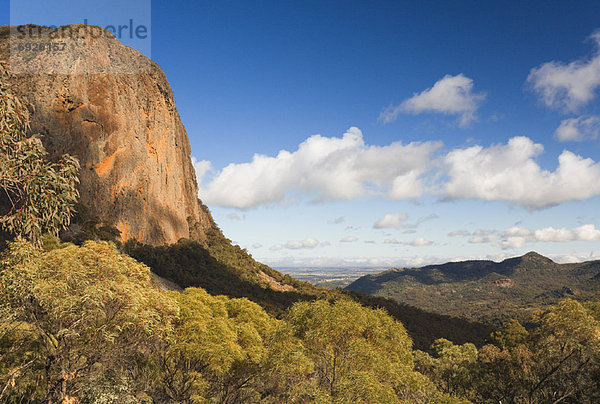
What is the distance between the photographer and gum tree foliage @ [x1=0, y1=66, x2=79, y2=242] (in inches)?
309

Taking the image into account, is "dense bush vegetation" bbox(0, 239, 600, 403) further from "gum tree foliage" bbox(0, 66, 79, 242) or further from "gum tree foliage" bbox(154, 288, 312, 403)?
"gum tree foliage" bbox(0, 66, 79, 242)

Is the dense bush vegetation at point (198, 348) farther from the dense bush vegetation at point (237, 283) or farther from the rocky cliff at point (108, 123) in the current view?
the rocky cliff at point (108, 123)

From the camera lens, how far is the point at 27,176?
8.20 m

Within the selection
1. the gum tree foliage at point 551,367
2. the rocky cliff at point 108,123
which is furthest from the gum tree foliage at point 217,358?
the rocky cliff at point 108,123

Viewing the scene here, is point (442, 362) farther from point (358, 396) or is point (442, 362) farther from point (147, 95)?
point (147, 95)

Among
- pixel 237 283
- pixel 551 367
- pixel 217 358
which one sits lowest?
pixel 551 367

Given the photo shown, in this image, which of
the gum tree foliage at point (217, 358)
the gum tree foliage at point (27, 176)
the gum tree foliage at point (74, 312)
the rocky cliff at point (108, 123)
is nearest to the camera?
the gum tree foliage at point (27, 176)

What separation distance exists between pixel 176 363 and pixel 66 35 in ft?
227

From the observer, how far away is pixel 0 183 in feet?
26.4

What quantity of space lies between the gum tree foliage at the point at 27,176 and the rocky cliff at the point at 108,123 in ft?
159

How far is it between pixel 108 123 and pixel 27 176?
199ft

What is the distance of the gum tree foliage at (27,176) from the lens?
7.84m

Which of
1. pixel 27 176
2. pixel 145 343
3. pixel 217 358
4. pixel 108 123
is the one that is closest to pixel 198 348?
pixel 217 358

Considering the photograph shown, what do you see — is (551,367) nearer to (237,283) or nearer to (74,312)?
(74,312)
